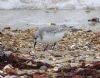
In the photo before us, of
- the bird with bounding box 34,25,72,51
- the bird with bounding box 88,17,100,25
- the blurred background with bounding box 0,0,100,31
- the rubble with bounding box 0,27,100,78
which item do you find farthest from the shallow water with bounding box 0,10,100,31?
the bird with bounding box 34,25,72,51

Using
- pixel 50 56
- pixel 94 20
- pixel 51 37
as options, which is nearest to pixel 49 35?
pixel 51 37

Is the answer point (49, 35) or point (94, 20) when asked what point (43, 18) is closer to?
point (94, 20)

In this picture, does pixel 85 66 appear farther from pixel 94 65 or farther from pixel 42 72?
pixel 42 72

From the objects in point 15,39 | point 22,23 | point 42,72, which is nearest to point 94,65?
point 42,72

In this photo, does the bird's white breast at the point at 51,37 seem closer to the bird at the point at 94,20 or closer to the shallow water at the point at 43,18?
the shallow water at the point at 43,18

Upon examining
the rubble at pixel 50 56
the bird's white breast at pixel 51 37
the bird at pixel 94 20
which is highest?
the bird at pixel 94 20

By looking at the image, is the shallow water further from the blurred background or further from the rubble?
the rubble

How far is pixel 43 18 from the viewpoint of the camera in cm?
1309

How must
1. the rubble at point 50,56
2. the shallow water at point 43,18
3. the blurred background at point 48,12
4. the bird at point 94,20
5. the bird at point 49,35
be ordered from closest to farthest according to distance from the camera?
1. the rubble at point 50,56
2. the bird at point 49,35
3. the shallow water at point 43,18
4. the blurred background at point 48,12
5. the bird at point 94,20

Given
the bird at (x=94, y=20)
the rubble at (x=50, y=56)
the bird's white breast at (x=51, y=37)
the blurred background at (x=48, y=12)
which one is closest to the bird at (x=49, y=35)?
the bird's white breast at (x=51, y=37)

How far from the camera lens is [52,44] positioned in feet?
29.4

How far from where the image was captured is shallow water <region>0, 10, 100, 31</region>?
12193 mm

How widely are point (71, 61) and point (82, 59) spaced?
31 cm

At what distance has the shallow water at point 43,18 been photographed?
480 inches
